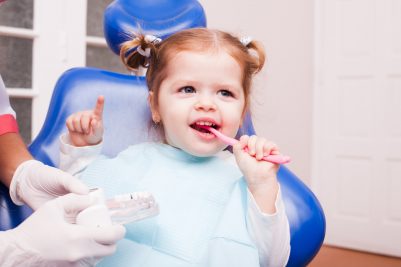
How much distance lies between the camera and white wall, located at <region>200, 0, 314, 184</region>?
3.54 metres

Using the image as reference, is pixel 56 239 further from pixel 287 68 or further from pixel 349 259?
pixel 287 68

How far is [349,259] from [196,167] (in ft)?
7.54

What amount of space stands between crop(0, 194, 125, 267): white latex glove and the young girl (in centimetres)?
18

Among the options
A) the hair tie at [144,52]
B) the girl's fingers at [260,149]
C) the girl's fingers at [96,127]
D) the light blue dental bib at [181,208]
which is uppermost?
the hair tie at [144,52]

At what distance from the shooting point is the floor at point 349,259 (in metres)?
2.91

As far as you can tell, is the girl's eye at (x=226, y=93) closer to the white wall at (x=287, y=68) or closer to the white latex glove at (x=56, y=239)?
the white latex glove at (x=56, y=239)

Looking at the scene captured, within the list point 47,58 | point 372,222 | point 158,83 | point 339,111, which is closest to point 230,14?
point 339,111

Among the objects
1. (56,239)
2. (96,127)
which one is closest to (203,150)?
(96,127)

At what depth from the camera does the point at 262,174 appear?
91cm

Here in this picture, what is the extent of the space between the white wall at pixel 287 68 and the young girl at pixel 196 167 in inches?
95.4

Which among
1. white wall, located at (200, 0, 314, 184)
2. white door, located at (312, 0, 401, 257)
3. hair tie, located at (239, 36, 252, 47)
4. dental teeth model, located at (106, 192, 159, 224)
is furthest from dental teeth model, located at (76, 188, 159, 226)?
white wall, located at (200, 0, 314, 184)

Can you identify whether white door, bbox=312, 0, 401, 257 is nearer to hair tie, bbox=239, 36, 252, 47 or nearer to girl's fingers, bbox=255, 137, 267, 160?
hair tie, bbox=239, 36, 252, 47

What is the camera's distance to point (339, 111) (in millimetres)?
3344

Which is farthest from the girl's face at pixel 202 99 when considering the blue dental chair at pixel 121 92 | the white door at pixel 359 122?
the white door at pixel 359 122
